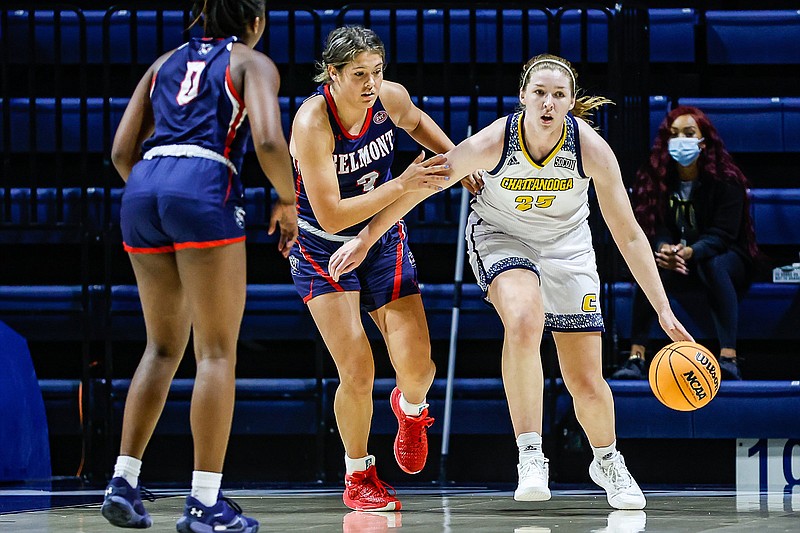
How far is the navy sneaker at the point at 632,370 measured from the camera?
5.60 m

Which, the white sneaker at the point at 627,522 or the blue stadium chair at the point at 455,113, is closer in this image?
the white sneaker at the point at 627,522

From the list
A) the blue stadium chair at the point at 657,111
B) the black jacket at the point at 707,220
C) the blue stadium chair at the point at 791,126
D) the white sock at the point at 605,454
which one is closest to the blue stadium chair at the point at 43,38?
the blue stadium chair at the point at 657,111

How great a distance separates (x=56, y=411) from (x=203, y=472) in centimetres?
343

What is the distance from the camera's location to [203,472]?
2770 millimetres

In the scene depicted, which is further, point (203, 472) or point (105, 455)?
point (105, 455)

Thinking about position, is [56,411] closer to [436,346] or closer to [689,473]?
[436,346]

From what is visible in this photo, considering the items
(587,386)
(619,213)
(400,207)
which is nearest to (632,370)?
(587,386)

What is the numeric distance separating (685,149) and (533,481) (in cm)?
286

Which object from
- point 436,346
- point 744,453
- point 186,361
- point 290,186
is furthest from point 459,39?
point 290,186

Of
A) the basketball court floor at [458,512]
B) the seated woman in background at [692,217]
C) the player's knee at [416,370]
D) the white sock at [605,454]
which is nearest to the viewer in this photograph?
the basketball court floor at [458,512]

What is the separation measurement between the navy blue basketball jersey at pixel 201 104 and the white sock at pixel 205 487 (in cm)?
77

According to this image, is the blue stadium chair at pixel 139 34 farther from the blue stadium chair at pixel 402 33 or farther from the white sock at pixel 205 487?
the white sock at pixel 205 487

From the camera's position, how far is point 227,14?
→ 298cm

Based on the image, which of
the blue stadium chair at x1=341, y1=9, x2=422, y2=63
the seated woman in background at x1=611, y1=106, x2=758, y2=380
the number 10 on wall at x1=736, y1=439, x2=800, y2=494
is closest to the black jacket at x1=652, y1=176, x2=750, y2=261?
the seated woman in background at x1=611, y1=106, x2=758, y2=380
